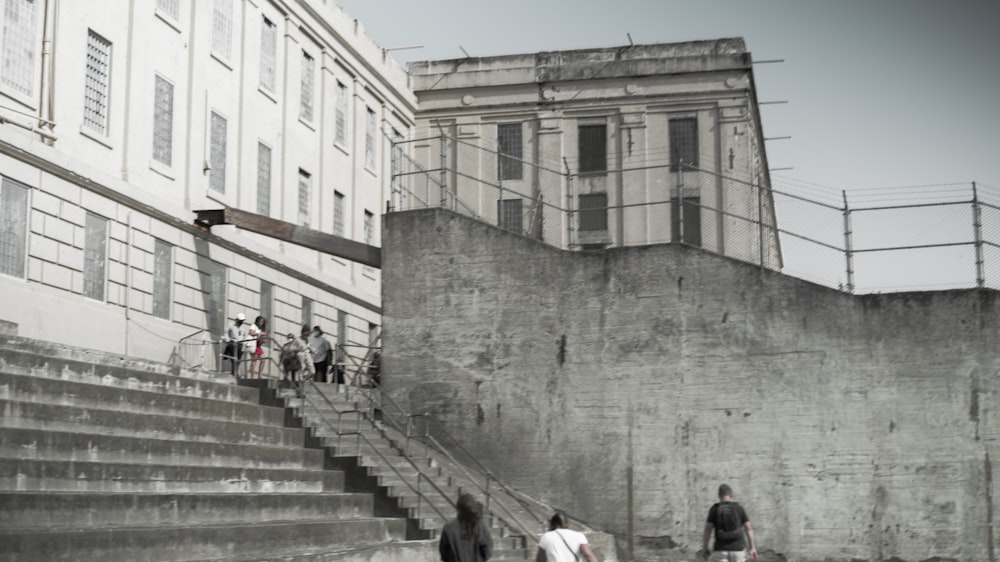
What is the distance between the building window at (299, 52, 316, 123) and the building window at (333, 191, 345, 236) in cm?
303

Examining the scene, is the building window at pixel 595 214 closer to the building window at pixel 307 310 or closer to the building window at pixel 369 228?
the building window at pixel 369 228

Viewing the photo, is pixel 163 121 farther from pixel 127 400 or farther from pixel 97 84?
pixel 127 400

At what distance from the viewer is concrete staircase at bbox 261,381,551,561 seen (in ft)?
69.3

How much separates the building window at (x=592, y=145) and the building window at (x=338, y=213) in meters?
10.4

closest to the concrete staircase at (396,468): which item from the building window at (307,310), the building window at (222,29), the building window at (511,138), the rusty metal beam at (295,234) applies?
the rusty metal beam at (295,234)

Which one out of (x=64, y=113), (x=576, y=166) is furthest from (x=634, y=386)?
(x=576, y=166)

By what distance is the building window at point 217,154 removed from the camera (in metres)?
34.1

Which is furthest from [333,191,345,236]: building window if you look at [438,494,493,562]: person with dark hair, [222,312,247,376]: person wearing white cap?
[438,494,493,562]: person with dark hair

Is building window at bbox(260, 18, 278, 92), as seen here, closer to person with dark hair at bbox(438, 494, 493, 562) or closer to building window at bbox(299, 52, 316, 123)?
building window at bbox(299, 52, 316, 123)

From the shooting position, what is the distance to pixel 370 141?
1821 inches

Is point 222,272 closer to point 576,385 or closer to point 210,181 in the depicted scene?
point 210,181

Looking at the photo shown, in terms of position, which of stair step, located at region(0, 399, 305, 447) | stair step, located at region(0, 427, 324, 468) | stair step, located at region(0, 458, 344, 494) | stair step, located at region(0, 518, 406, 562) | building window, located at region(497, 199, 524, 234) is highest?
building window, located at region(497, 199, 524, 234)

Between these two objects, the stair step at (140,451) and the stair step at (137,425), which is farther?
the stair step at (137,425)

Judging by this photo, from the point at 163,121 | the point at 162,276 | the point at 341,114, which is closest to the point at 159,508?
the point at 162,276
